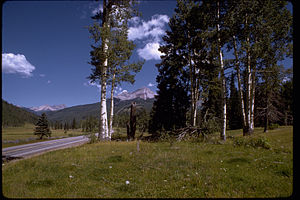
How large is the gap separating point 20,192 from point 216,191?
4290 millimetres

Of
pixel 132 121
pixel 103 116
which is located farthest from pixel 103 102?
pixel 132 121

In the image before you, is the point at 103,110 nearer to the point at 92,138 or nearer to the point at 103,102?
the point at 103,102

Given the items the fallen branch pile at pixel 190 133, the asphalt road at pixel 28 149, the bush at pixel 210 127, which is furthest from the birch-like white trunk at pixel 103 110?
the bush at pixel 210 127

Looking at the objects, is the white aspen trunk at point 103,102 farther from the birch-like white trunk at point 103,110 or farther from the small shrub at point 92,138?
the small shrub at point 92,138

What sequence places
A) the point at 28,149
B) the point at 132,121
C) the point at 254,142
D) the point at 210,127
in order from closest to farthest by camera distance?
the point at 254,142 → the point at 210,127 → the point at 132,121 → the point at 28,149

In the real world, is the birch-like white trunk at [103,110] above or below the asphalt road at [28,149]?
above

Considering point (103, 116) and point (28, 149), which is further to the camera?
point (28, 149)

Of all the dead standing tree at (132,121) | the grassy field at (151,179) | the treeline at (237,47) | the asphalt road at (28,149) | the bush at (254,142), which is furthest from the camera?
the asphalt road at (28,149)

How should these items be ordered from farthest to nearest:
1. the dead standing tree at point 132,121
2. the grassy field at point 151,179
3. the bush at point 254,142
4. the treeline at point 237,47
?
the dead standing tree at point 132,121, the treeline at point 237,47, the bush at point 254,142, the grassy field at point 151,179

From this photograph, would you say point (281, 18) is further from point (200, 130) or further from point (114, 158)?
point (114, 158)

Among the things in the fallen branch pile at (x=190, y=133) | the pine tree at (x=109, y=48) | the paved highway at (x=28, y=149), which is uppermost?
the pine tree at (x=109, y=48)

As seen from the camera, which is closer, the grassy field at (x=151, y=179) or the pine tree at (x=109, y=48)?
the grassy field at (x=151, y=179)

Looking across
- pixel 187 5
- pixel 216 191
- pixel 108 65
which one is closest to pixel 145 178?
pixel 216 191

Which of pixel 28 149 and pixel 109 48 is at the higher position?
pixel 109 48
